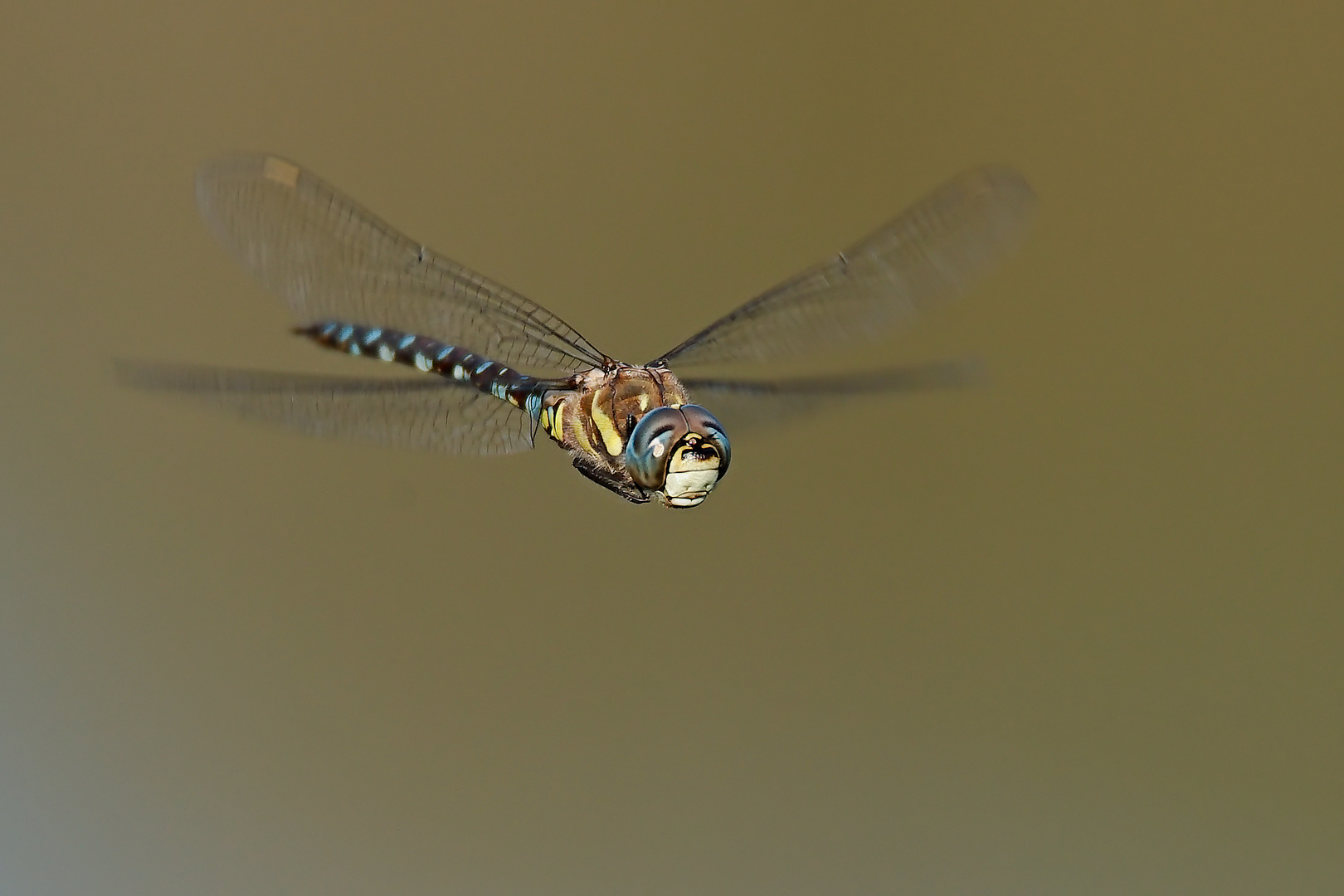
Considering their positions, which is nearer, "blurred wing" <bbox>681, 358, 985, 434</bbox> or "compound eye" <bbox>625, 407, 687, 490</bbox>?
"compound eye" <bbox>625, 407, 687, 490</bbox>

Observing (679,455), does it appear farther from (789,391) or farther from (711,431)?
(789,391)

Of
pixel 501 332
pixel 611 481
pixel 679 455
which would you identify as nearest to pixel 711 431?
pixel 679 455

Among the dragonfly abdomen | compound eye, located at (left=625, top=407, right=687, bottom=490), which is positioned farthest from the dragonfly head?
the dragonfly abdomen

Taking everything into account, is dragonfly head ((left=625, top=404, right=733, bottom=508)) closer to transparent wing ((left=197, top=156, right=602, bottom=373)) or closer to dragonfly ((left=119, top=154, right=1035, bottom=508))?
dragonfly ((left=119, top=154, right=1035, bottom=508))

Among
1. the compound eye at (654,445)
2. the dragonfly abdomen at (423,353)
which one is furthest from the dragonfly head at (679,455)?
the dragonfly abdomen at (423,353)

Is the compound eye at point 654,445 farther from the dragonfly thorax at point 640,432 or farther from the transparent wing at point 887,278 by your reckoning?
the transparent wing at point 887,278
